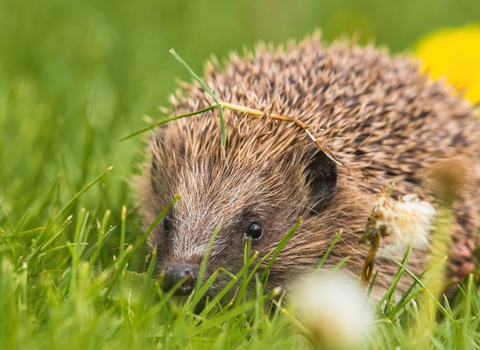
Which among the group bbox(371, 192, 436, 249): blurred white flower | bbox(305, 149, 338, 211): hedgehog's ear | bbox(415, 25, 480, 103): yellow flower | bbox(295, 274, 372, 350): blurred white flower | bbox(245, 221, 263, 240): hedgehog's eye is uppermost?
bbox(415, 25, 480, 103): yellow flower

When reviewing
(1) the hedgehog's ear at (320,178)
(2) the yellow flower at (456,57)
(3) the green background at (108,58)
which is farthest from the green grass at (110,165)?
(2) the yellow flower at (456,57)

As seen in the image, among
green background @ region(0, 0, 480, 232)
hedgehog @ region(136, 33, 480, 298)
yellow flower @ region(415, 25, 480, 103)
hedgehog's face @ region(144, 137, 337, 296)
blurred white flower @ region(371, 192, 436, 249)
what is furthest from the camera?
yellow flower @ region(415, 25, 480, 103)

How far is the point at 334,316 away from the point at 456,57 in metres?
3.89

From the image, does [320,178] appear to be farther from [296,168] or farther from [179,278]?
[179,278]

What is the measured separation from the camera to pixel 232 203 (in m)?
3.00

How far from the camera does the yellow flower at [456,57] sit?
5449 millimetres

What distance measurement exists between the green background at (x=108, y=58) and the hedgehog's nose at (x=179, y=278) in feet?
2.91

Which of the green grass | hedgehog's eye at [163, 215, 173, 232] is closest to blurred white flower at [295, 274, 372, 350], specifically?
the green grass

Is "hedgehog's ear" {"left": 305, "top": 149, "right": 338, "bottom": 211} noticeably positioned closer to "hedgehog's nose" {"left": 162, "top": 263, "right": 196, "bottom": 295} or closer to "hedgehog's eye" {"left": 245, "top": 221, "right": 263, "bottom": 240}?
"hedgehog's eye" {"left": 245, "top": 221, "right": 263, "bottom": 240}

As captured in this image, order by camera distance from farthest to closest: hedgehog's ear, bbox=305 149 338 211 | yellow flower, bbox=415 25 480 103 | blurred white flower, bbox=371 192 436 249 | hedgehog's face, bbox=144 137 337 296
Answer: yellow flower, bbox=415 25 480 103, hedgehog's ear, bbox=305 149 338 211, hedgehog's face, bbox=144 137 337 296, blurred white flower, bbox=371 192 436 249

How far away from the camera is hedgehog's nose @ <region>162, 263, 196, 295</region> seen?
2617 mm

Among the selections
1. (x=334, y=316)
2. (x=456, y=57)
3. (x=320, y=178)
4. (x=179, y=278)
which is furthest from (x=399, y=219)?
(x=456, y=57)

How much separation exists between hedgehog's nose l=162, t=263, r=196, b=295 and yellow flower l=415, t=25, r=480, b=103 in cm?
345

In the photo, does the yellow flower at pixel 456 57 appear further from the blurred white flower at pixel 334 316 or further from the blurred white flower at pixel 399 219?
the blurred white flower at pixel 334 316
